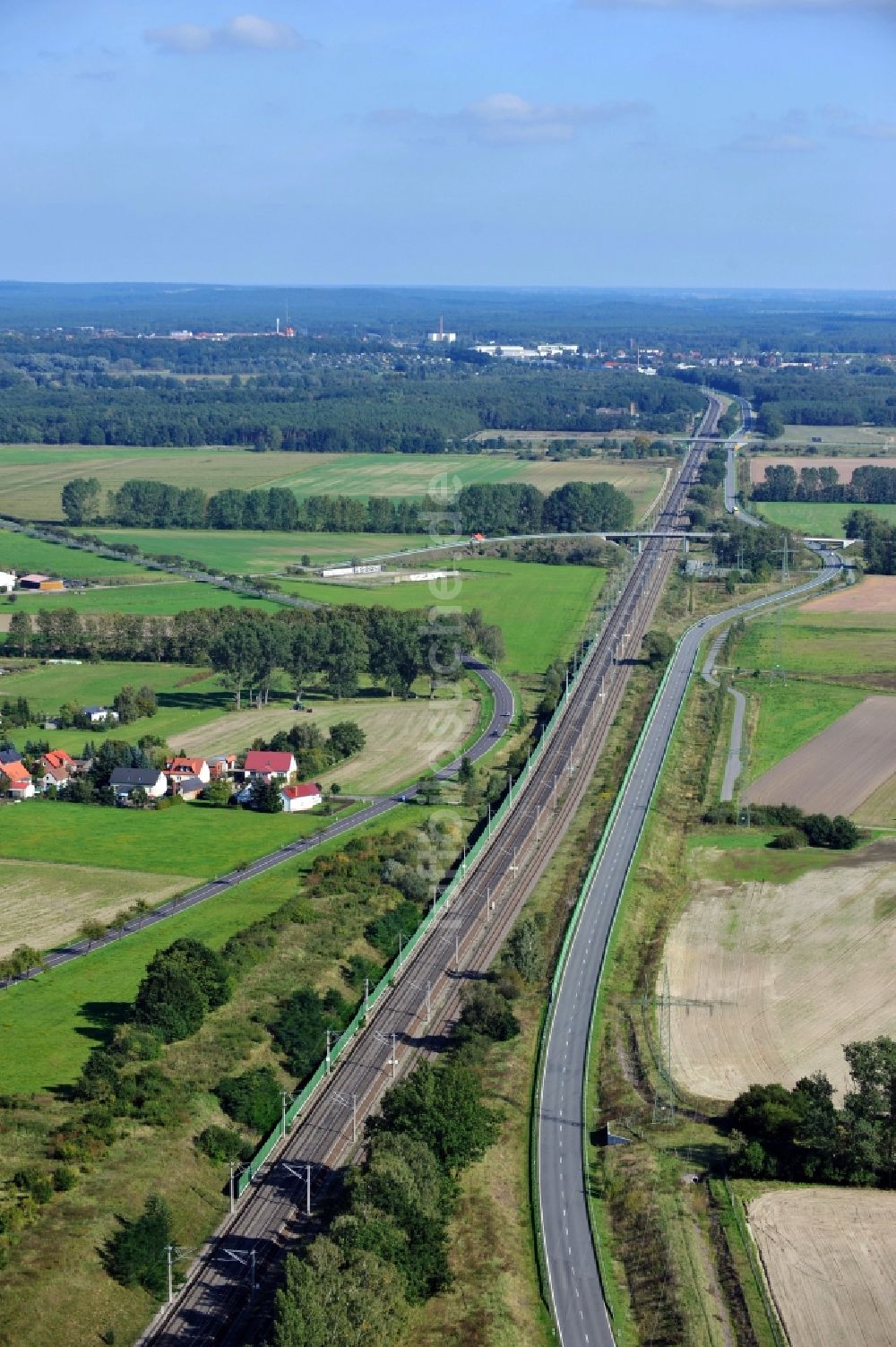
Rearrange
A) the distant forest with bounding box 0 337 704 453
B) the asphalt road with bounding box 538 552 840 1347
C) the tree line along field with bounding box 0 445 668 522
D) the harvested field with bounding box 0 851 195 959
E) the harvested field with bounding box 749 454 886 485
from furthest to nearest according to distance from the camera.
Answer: the distant forest with bounding box 0 337 704 453
the harvested field with bounding box 749 454 886 485
the tree line along field with bounding box 0 445 668 522
the harvested field with bounding box 0 851 195 959
the asphalt road with bounding box 538 552 840 1347

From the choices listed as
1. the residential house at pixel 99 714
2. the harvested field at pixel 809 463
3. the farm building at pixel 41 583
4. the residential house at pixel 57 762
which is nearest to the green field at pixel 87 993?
the residential house at pixel 57 762

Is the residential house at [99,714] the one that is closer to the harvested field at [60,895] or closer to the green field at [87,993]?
the harvested field at [60,895]

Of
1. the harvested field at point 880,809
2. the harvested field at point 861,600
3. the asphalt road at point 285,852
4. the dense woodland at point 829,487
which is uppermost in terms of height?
the dense woodland at point 829,487

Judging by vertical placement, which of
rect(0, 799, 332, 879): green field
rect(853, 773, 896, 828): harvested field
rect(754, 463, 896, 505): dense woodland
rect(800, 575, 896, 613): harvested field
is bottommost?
rect(0, 799, 332, 879): green field

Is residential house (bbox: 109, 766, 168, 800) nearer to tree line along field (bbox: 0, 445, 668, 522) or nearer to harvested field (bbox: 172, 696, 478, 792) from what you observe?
harvested field (bbox: 172, 696, 478, 792)

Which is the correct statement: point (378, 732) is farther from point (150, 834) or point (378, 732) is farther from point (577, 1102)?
point (577, 1102)

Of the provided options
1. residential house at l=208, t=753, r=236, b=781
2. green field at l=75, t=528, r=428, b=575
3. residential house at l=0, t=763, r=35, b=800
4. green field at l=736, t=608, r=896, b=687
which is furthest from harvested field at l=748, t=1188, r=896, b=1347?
green field at l=75, t=528, r=428, b=575

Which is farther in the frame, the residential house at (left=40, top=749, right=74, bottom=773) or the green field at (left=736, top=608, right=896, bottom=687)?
the green field at (left=736, top=608, right=896, bottom=687)
